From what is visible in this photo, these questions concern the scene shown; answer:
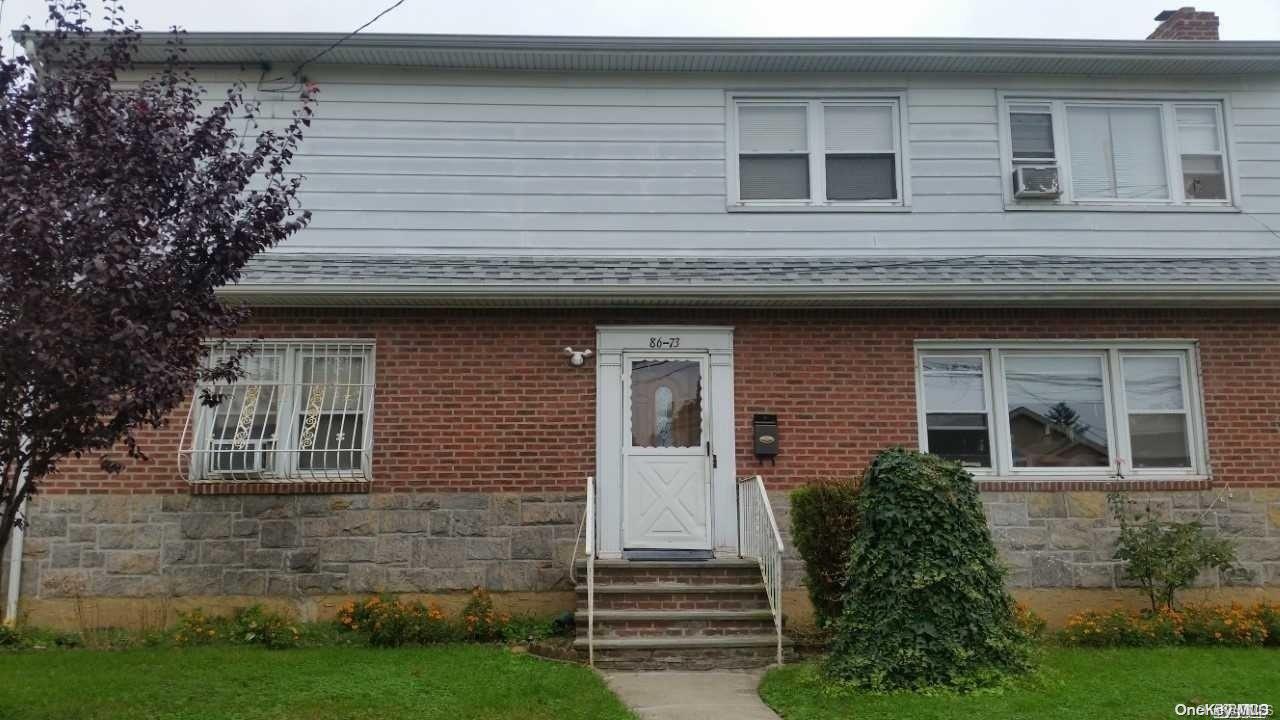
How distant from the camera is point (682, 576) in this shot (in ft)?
26.7

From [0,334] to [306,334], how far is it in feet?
12.9

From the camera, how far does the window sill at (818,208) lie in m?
9.58

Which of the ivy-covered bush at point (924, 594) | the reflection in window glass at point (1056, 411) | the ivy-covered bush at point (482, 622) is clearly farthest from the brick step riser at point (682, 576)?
the reflection in window glass at point (1056, 411)

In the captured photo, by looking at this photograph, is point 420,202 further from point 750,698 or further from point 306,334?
point 750,698

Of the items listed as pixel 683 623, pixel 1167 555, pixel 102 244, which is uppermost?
pixel 102 244

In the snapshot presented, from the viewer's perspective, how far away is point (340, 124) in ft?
31.8

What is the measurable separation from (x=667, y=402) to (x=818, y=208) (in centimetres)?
250

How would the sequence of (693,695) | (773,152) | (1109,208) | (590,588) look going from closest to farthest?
1. (693,695)
2. (590,588)
3. (1109,208)
4. (773,152)

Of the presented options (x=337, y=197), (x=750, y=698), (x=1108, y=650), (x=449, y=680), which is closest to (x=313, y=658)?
(x=449, y=680)

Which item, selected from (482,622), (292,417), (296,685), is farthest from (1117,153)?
(296,685)

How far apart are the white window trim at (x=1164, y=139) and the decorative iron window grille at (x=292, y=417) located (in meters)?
6.60

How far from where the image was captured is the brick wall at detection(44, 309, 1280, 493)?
8.77m

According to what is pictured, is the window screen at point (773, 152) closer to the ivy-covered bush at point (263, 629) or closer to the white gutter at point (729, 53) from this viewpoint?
the white gutter at point (729, 53)

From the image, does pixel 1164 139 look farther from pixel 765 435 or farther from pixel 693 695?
pixel 693 695
